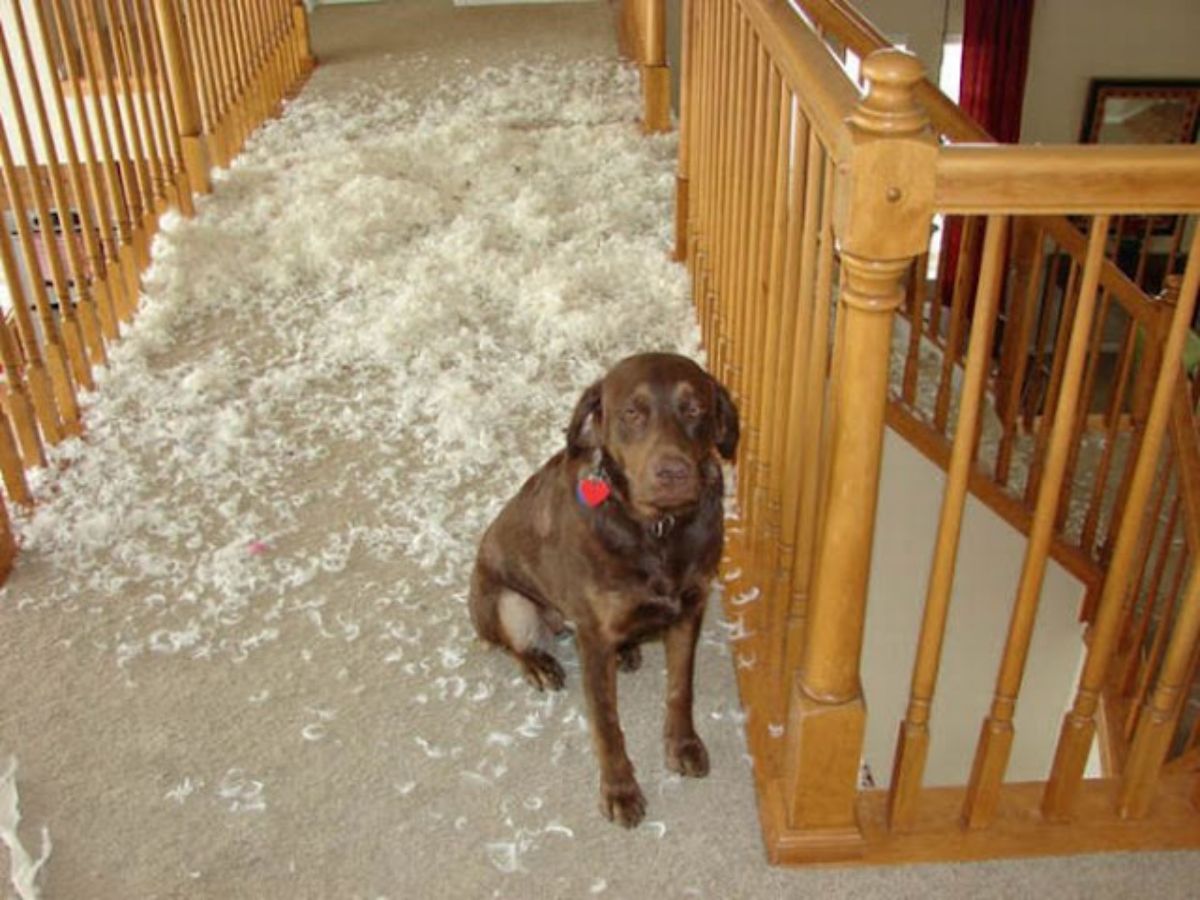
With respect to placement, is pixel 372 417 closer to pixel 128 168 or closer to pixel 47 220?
pixel 47 220

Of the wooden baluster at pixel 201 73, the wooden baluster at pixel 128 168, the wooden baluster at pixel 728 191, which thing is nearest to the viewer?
the wooden baluster at pixel 728 191

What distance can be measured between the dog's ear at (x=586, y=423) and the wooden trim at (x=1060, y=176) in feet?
2.29

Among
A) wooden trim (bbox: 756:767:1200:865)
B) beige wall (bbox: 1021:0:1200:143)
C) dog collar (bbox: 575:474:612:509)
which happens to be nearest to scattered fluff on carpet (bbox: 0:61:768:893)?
wooden trim (bbox: 756:767:1200:865)

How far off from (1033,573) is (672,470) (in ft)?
1.73

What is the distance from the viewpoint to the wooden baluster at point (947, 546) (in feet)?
4.57

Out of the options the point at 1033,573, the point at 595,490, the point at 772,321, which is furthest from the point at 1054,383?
the point at 595,490

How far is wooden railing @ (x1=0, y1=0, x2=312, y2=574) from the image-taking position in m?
2.84

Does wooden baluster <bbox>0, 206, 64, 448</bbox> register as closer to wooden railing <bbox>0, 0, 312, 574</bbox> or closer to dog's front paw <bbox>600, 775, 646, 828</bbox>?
wooden railing <bbox>0, 0, 312, 574</bbox>

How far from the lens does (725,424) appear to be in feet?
6.32

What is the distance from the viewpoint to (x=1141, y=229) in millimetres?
9508

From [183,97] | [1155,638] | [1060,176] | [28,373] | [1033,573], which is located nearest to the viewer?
[1060,176]

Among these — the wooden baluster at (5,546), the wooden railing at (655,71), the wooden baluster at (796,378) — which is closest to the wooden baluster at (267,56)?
the wooden railing at (655,71)

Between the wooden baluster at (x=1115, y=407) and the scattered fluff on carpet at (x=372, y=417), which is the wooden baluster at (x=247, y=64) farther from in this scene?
the wooden baluster at (x=1115, y=407)

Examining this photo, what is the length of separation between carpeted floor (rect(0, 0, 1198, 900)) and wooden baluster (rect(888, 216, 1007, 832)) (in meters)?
0.17
